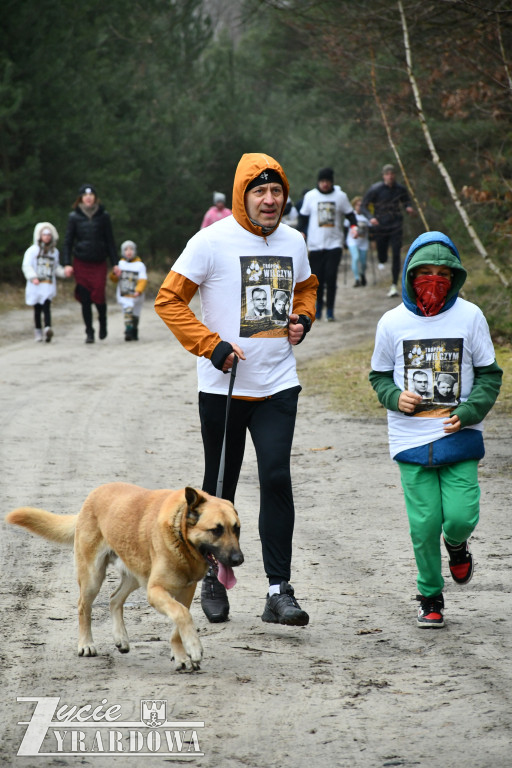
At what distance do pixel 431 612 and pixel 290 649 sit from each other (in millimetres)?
756

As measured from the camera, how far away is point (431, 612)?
5309mm

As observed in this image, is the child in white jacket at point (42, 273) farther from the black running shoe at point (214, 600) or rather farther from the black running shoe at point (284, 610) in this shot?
the black running shoe at point (284, 610)

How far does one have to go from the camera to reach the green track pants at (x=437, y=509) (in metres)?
5.30

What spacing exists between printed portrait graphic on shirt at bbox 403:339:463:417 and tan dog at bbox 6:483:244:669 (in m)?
1.24

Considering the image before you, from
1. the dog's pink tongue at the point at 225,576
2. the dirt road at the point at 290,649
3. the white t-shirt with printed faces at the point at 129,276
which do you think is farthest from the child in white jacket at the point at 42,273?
the dog's pink tongue at the point at 225,576

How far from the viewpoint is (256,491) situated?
8.75m

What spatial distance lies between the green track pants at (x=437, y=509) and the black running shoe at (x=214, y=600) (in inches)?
39.4

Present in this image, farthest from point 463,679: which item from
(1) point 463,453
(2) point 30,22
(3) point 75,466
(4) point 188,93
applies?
(4) point 188,93

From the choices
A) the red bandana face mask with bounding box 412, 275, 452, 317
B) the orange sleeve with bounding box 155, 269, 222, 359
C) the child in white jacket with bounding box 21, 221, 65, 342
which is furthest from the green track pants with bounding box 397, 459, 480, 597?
the child in white jacket with bounding box 21, 221, 65, 342

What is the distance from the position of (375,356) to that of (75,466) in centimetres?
443

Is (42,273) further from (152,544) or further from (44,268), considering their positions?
(152,544)

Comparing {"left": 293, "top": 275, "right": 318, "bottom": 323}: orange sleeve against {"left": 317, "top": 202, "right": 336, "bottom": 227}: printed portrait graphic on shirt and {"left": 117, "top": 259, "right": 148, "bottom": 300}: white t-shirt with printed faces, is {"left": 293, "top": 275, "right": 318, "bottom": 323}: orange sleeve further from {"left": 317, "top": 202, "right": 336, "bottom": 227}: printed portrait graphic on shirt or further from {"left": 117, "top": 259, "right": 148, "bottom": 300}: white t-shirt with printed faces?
{"left": 117, "top": 259, "right": 148, "bottom": 300}: white t-shirt with printed faces

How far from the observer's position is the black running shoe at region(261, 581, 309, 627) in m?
5.18

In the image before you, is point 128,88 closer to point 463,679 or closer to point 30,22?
point 30,22
